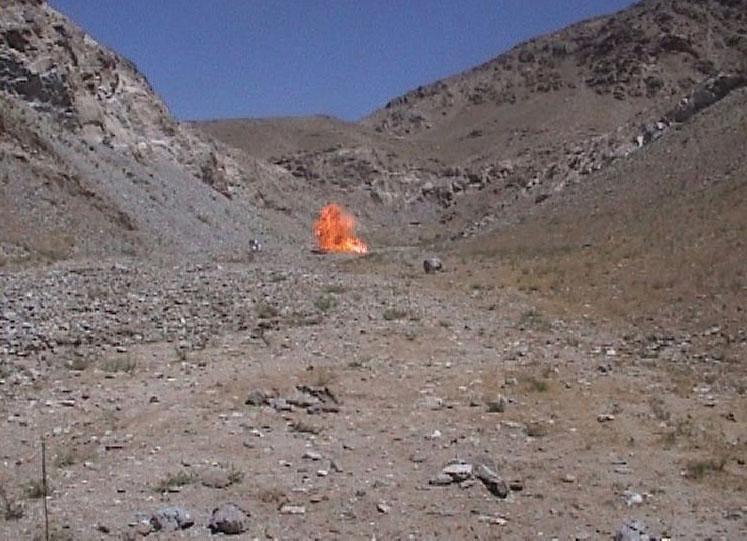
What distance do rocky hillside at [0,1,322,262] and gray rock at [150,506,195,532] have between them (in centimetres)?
1563

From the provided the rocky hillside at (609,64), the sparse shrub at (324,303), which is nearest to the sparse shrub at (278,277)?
the sparse shrub at (324,303)

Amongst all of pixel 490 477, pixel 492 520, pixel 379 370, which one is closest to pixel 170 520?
pixel 492 520

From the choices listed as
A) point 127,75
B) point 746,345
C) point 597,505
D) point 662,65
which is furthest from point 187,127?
point 662,65

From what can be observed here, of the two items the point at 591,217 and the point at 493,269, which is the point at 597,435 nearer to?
the point at 493,269

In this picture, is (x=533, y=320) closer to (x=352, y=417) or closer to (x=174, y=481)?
(x=352, y=417)

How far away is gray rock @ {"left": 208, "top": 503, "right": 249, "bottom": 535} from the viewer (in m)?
7.29

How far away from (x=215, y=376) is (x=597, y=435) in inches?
177

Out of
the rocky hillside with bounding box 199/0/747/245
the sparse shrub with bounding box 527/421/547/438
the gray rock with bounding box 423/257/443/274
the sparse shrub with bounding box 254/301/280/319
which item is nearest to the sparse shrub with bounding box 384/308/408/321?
the sparse shrub with bounding box 254/301/280/319

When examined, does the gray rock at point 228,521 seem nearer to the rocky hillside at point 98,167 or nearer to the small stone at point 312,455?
the small stone at point 312,455

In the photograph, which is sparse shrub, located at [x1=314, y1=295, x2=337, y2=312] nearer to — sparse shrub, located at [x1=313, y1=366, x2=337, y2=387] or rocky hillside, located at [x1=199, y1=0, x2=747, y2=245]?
sparse shrub, located at [x1=313, y1=366, x2=337, y2=387]

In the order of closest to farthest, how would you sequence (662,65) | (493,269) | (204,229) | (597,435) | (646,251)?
(597,435), (646,251), (493,269), (204,229), (662,65)

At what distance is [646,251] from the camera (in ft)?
74.4

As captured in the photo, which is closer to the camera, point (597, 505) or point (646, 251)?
point (597, 505)

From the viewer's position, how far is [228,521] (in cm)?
730
